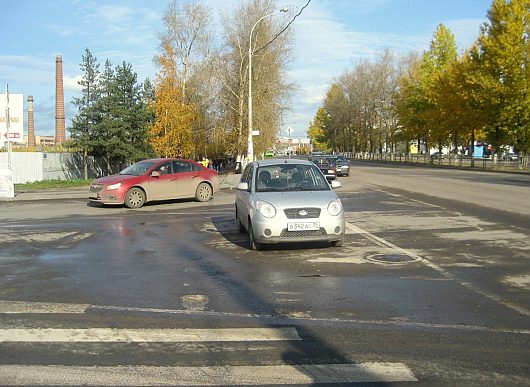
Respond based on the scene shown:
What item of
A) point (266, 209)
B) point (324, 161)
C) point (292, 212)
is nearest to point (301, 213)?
point (292, 212)

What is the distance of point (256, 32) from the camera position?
40.7m

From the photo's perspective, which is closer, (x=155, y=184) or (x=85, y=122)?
(x=155, y=184)

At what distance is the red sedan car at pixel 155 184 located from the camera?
56.3ft

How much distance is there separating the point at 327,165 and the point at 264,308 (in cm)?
2891

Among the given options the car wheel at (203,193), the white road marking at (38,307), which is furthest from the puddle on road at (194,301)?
the car wheel at (203,193)

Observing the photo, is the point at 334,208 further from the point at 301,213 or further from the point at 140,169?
the point at 140,169

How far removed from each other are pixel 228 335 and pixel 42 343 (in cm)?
165

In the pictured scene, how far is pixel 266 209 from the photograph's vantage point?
9.04 metres

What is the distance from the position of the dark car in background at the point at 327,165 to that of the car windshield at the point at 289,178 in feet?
68.8

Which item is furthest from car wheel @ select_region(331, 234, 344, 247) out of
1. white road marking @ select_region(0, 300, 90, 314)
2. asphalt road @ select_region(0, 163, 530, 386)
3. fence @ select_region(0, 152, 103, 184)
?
fence @ select_region(0, 152, 103, 184)

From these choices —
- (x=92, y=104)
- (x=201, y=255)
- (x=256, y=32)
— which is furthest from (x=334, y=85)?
(x=201, y=255)

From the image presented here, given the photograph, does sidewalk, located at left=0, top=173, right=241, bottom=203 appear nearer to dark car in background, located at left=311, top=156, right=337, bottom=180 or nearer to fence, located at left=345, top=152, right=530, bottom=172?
dark car in background, located at left=311, top=156, right=337, bottom=180

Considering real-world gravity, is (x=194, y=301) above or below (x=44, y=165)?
below

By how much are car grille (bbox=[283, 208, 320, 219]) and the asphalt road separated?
661 mm
